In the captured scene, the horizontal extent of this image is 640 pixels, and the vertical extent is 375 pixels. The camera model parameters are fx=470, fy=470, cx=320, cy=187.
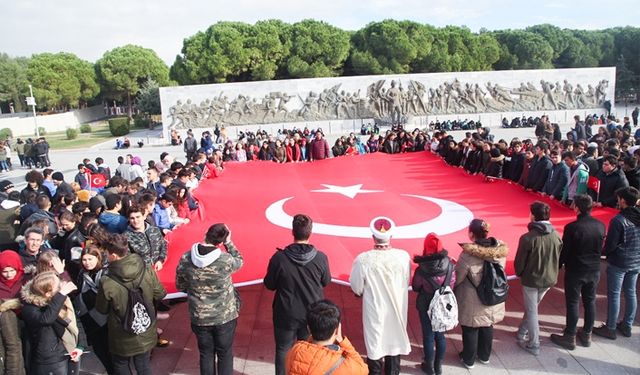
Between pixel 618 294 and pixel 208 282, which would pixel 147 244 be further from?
pixel 618 294

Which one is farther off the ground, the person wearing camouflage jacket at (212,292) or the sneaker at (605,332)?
the person wearing camouflage jacket at (212,292)

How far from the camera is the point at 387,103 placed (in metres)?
32.7

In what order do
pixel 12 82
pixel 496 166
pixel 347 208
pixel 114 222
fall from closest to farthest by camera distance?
pixel 114 222
pixel 347 208
pixel 496 166
pixel 12 82

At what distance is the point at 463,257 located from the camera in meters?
4.43

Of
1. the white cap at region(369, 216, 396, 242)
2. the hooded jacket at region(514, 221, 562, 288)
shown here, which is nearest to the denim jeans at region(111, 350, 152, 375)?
the white cap at region(369, 216, 396, 242)

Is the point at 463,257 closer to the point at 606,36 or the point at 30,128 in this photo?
the point at 30,128

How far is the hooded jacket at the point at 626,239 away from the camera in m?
4.89

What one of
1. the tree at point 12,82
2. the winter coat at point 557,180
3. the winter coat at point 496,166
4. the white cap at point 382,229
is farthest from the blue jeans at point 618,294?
the tree at point 12,82

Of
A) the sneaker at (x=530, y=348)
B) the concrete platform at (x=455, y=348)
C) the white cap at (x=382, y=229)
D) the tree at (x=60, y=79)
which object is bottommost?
the concrete platform at (x=455, y=348)

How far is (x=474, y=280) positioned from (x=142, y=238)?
3309 mm

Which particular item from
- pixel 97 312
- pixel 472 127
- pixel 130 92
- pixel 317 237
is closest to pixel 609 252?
pixel 317 237

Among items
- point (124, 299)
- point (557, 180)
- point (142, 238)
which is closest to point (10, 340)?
point (124, 299)

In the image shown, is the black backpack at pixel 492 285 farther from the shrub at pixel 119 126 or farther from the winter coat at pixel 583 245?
the shrub at pixel 119 126

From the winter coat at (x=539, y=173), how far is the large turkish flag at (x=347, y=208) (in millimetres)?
222
